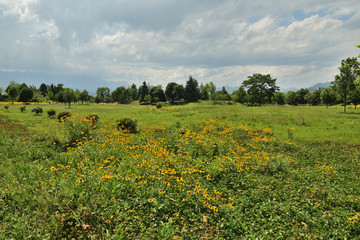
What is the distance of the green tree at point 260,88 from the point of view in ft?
190

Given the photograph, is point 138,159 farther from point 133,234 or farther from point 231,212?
point 231,212

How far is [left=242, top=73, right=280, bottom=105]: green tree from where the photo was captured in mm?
57969

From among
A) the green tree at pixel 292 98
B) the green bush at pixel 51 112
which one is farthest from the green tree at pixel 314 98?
the green bush at pixel 51 112

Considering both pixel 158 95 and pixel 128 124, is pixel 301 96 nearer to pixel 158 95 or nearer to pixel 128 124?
pixel 158 95

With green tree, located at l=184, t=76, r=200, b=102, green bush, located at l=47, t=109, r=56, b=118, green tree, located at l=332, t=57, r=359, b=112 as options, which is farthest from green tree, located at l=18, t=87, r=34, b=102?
green tree, located at l=332, t=57, r=359, b=112

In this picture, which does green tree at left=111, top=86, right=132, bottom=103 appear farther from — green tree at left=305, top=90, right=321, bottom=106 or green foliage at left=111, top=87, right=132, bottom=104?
green tree at left=305, top=90, right=321, bottom=106

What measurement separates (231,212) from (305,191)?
3462mm

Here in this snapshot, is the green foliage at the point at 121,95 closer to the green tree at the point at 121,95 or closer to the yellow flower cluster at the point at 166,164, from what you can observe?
the green tree at the point at 121,95

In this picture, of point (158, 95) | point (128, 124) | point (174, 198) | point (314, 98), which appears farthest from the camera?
point (314, 98)

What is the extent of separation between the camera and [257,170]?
8312 mm

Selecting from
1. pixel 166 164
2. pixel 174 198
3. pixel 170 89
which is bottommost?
pixel 174 198

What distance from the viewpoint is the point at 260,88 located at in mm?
59062

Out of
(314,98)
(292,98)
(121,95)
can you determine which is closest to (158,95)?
(121,95)

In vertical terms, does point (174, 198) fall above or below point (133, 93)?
below
